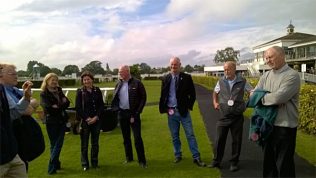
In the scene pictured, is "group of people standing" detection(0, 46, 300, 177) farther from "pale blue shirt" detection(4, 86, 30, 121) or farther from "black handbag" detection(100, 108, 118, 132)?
"black handbag" detection(100, 108, 118, 132)

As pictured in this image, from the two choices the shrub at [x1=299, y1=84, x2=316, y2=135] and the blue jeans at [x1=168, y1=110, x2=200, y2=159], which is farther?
the shrub at [x1=299, y1=84, x2=316, y2=135]

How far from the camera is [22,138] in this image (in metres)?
5.17

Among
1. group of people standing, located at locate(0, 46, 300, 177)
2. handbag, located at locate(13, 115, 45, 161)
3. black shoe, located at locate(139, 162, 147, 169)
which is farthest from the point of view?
black shoe, located at locate(139, 162, 147, 169)

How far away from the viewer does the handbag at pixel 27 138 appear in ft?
16.8

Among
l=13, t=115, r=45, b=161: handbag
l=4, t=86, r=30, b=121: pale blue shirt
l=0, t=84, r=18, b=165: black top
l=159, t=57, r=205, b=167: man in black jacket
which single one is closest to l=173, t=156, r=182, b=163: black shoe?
l=159, t=57, r=205, b=167: man in black jacket

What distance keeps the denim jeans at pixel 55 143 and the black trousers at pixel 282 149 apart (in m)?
4.14

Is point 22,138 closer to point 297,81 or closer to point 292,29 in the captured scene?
point 297,81

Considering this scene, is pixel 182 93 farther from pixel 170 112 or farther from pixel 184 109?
pixel 170 112

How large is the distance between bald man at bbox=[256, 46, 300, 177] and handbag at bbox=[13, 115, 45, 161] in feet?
10.5

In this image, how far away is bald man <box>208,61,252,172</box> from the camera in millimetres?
7297

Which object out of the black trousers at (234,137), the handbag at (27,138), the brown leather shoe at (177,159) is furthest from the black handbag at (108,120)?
the handbag at (27,138)

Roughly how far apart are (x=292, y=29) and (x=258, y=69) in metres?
26.2

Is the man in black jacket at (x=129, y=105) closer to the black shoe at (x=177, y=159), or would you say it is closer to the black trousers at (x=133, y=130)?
the black trousers at (x=133, y=130)

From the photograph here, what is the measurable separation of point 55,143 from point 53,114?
0.59m
